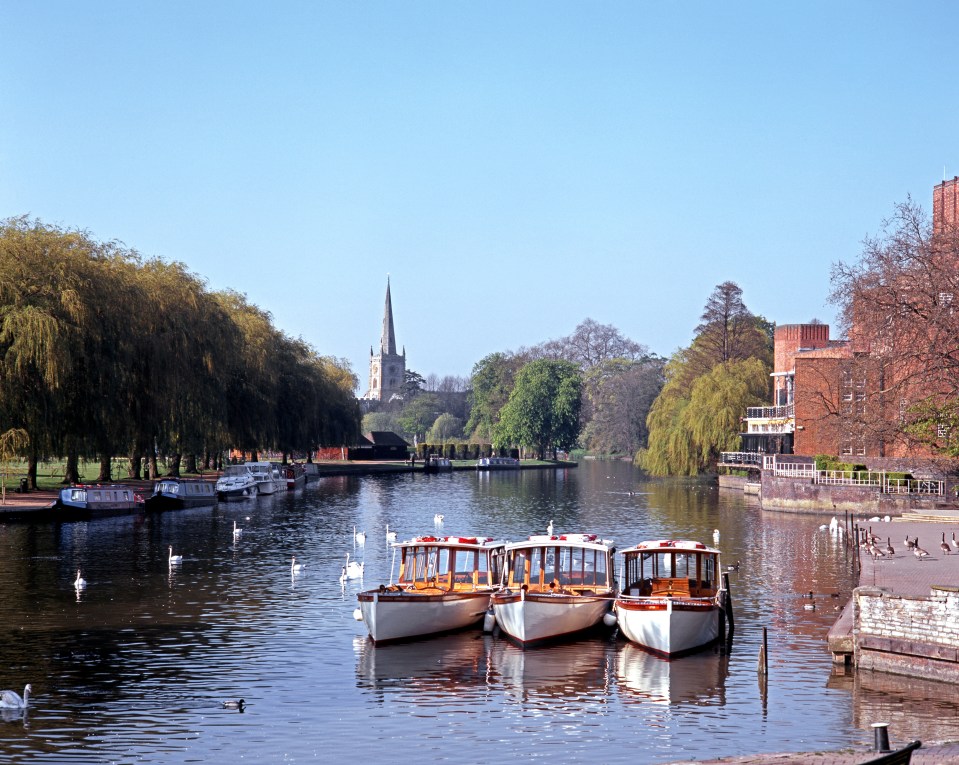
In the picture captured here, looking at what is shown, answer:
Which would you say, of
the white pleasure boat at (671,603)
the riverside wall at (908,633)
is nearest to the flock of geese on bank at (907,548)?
the white pleasure boat at (671,603)

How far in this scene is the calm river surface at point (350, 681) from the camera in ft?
79.5

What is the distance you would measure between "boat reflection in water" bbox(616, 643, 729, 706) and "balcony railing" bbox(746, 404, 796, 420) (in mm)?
67265

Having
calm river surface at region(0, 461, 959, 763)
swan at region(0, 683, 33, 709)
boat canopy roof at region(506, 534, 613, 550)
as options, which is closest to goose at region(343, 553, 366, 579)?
calm river surface at region(0, 461, 959, 763)

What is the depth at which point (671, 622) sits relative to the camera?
3191cm

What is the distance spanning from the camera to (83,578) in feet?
148

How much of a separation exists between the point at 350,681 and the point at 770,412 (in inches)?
3138

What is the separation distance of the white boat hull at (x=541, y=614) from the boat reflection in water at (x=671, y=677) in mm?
1430

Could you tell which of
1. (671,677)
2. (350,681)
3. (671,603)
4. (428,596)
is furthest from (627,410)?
(350,681)

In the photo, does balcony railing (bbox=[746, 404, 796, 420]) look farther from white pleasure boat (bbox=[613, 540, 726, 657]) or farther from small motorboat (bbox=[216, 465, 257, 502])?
white pleasure boat (bbox=[613, 540, 726, 657])

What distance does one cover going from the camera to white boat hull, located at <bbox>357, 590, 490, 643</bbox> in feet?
110

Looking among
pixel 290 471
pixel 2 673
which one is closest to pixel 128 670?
pixel 2 673

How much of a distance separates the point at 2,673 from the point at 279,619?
31.5 feet

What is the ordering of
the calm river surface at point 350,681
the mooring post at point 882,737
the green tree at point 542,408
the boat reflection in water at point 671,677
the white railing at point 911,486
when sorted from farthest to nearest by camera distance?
the green tree at point 542,408, the white railing at point 911,486, the boat reflection in water at point 671,677, the calm river surface at point 350,681, the mooring post at point 882,737

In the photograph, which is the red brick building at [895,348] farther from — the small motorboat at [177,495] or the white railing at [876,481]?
the small motorboat at [177,495]
